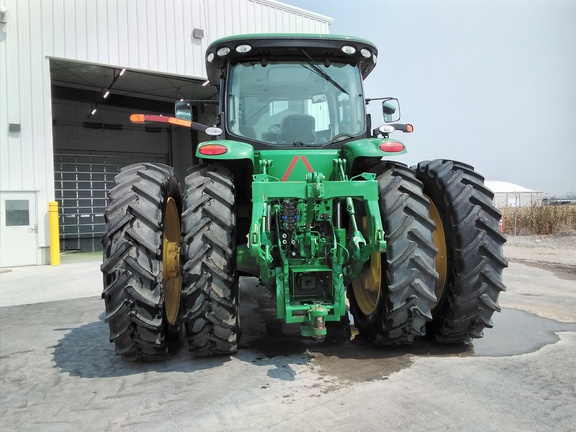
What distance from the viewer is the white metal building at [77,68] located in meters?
11.6

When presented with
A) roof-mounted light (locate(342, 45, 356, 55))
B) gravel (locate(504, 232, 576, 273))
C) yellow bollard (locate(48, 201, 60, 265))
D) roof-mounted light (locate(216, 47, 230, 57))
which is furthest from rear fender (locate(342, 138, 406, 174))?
yellow bollard (locate(48, 201, 60, 265))

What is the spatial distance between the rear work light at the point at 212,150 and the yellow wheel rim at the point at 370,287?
1538 mm

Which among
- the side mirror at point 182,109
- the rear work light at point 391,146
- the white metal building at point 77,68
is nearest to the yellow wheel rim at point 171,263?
the side mirror at point 182,109

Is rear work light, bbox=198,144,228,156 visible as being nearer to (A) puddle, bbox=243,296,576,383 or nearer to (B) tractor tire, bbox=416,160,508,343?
(A) puddle, bbox=243,296,576,383

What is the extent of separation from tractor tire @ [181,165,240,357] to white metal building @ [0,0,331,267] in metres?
10.2

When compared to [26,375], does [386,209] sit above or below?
above

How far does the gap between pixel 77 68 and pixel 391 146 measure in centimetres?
1393

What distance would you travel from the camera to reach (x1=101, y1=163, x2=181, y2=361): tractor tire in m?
3.28

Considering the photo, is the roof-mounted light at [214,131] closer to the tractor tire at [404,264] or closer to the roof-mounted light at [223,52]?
the roof-mounted light at [223,52]

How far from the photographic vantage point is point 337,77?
429cm

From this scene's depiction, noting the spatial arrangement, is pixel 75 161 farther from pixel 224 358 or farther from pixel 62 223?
pixel 224 358

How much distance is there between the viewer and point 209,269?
3297 mm

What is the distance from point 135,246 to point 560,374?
3229mm

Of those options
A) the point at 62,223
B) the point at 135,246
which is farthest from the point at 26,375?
the point at 62,223
